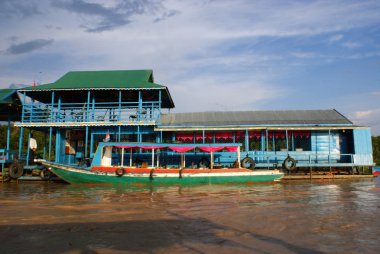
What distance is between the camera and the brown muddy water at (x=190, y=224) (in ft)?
19.2

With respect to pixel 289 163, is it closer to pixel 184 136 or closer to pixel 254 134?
pixel 254 134

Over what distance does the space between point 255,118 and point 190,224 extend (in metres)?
15.9

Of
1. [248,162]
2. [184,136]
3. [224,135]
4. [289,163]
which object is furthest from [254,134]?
[184,136]

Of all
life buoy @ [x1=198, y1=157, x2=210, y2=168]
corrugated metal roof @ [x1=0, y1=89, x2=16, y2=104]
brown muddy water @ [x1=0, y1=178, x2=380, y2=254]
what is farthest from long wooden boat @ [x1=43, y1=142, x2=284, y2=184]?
corrugated metal roof @ [x1=0, y1=89, x2=16, y2=104]

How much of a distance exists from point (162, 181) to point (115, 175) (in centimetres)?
250

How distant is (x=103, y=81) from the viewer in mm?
21297

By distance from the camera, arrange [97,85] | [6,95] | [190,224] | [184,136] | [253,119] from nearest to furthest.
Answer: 1. [190,224]
2. [97,85]
3. [6,95]
4. [184,136]
5. [253,119]

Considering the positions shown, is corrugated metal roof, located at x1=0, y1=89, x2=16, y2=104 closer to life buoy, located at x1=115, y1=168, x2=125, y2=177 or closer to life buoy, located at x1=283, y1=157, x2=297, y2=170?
life buoy, located at x1=115, y1=168, x2=125, y2=177

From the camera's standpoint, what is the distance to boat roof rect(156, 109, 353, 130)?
2112cm

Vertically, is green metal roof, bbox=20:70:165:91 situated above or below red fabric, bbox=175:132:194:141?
above

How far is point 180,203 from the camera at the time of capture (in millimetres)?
10656

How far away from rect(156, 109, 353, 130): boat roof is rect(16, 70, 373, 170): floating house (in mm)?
64

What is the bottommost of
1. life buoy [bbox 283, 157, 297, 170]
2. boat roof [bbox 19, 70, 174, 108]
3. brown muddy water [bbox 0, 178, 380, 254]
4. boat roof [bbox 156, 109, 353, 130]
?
brown muddy water [bbox 0, 178, 380, 254]

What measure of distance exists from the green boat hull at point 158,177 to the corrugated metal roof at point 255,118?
16.5ft
